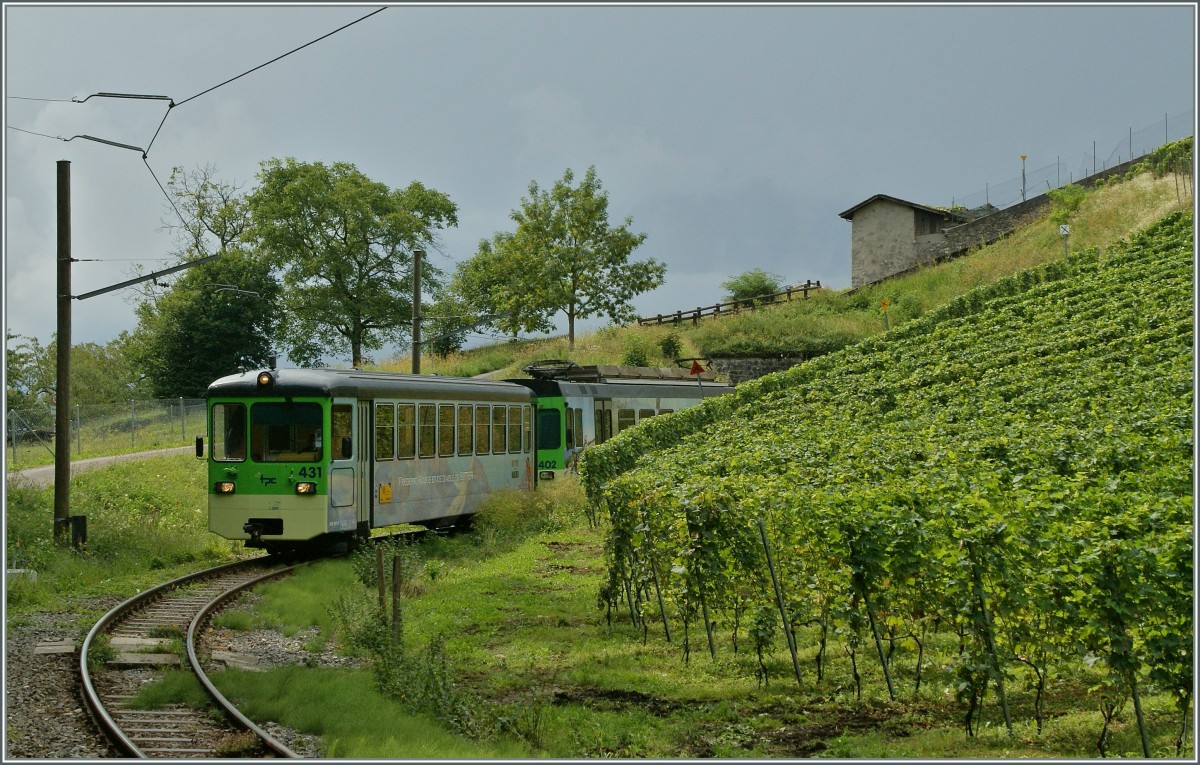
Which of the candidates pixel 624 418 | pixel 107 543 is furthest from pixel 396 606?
pixel 624 418

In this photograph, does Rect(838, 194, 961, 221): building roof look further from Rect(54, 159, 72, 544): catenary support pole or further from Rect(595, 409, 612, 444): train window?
Rect(54, 159, 72, 544): catenary support pole

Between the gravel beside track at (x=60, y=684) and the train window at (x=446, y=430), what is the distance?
671cm

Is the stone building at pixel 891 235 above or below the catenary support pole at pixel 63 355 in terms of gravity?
above

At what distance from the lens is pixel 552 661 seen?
37.1 ft

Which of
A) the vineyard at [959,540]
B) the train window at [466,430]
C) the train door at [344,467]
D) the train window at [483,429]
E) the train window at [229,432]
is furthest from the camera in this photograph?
the train window at [483,429]

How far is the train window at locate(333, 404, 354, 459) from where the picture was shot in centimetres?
1697

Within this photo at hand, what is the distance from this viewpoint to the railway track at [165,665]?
8352mm

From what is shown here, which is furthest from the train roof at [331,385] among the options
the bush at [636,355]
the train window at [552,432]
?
the bush at [636,355]

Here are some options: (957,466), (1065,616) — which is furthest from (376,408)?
(1065,616)

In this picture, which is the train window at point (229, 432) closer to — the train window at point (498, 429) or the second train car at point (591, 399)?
the train window at point (498, 429)

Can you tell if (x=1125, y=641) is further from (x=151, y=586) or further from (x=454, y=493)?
(x=454, y=493)

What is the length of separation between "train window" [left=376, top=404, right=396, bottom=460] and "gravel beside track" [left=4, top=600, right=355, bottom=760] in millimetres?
4896

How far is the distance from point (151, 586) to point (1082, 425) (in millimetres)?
14098

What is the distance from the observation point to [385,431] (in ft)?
59.5
